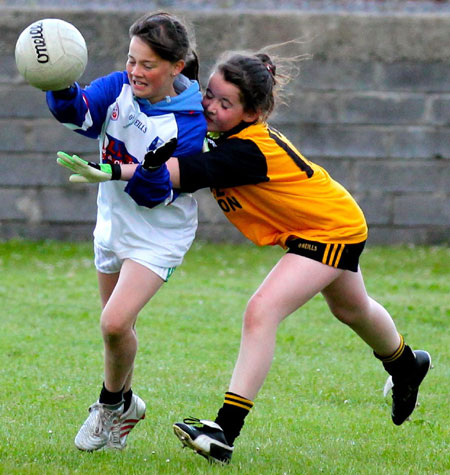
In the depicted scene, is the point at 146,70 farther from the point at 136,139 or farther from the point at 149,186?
the point at 149,186

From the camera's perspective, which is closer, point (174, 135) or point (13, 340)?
point (174, 135)

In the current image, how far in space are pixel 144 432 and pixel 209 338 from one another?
8.48 feet

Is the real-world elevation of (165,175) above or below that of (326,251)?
above

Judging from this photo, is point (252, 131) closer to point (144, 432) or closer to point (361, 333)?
point (361, 333)

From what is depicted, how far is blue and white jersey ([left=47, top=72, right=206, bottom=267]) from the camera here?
4.31 m

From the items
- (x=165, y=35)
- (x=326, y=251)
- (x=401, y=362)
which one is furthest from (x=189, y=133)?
(x=401, y=362)

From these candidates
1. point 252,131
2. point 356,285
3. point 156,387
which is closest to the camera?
point 252,131

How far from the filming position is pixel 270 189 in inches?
175

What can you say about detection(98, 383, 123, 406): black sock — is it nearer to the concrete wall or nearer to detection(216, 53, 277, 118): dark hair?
detection(216, 53, 277, 118): dark hair

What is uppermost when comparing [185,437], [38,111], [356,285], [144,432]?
[356,285]

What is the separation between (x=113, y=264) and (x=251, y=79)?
42.6 inches

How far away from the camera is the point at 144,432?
5039 millimetres

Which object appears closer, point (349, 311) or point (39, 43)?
point (39, 43)

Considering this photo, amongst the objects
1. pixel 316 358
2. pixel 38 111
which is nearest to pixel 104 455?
pixel 316 358
